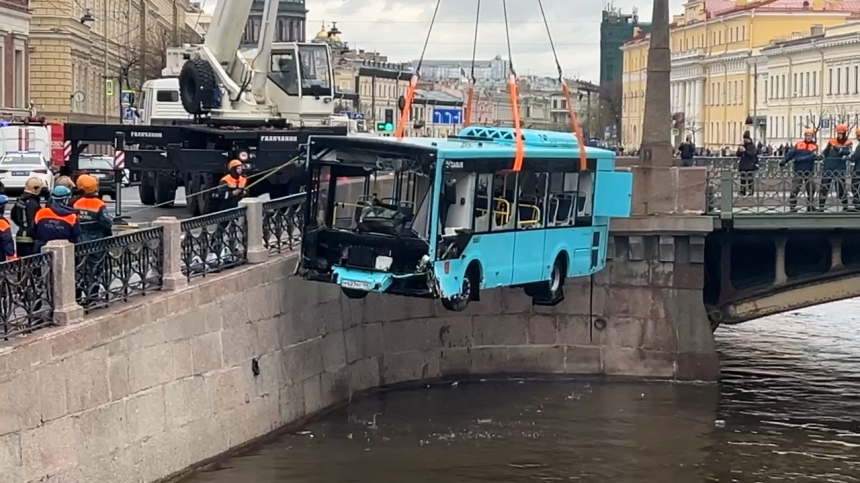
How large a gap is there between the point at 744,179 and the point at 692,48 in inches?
4460

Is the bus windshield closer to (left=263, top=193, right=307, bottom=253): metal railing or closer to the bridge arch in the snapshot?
(left=263, top=193, right=307, bottom=253): metal railing

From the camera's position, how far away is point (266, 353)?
20266 millimetres

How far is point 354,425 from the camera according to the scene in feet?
71.4

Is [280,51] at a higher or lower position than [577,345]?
higher

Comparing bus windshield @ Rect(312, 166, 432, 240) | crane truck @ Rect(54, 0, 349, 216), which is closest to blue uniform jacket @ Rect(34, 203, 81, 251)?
bus windshield @ Rect(312, 166, 432, 240)

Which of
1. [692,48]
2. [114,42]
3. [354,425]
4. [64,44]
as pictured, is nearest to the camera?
[354,425]

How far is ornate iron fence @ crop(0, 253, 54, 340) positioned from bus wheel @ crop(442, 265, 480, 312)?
251 inches

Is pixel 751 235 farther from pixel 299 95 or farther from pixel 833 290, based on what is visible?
pixel 299 95

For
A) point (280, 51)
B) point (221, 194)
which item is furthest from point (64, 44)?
point (221, 194)

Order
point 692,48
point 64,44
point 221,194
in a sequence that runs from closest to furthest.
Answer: point 221,194 → point 64,44 → point 692,48

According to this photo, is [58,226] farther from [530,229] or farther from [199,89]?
[199,89]

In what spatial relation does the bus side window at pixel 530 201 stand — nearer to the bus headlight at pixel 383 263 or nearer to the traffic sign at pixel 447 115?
the bus headlight at pixel 383 263

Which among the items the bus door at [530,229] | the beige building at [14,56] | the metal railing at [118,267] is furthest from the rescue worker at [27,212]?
the beige building at [14,56]

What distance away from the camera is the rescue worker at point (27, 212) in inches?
680
